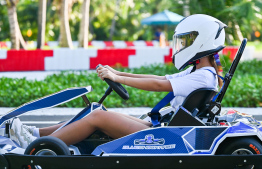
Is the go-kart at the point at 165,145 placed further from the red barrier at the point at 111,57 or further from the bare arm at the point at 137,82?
the red barrier at the point at 111,57

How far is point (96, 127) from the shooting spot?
377cm

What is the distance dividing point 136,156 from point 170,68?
29.4ft

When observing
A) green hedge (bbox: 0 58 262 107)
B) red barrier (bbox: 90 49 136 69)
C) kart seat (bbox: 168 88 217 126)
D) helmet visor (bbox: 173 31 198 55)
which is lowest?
green hedge (bbox: 0 58 262 107)

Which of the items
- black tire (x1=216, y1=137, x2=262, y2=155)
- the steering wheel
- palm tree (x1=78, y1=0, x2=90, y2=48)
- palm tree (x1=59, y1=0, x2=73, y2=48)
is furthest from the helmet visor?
palm tree (x1=78, y1=0, x2=90, y2=48)

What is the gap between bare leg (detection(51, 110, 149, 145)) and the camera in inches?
147

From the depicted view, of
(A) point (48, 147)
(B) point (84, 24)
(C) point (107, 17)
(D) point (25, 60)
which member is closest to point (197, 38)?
(A) point (48, 147)

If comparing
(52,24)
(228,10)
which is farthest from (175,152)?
(52,24)

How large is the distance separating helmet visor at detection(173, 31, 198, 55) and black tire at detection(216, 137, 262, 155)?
84 centimetres

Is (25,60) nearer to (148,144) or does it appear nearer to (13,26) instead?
(13,26)

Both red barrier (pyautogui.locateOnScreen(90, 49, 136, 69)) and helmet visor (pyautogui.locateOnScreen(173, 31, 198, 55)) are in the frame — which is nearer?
helmet visor (pyautogui.locateOnScreen(173, 31, 198, 55))

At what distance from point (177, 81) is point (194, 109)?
0.26 meters

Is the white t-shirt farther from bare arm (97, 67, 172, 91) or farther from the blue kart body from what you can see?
the blue kart body

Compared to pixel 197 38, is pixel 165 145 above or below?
below

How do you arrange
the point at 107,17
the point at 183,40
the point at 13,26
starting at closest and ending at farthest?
the point at 183,40, the point at 13,26, the point at 107,17
